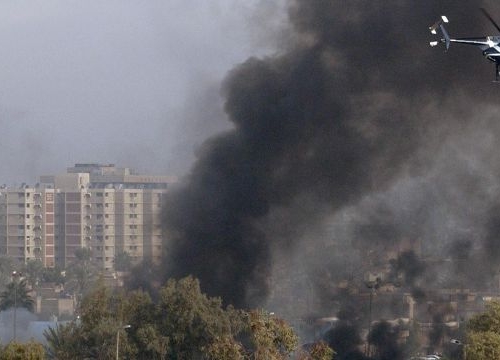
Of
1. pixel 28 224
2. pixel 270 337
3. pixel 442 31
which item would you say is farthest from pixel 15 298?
pixel 270 337

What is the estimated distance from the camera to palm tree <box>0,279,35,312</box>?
110812mm

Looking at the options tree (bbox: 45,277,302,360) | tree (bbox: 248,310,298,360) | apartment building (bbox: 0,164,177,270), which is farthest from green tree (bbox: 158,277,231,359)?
apartment building (bbox: 0,164,177,270)

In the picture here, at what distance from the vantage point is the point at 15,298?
10975cm

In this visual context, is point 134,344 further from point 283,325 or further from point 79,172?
point 79,172

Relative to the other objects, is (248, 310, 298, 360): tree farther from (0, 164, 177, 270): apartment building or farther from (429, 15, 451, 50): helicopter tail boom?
(0, 164, 177, 270): apartment building

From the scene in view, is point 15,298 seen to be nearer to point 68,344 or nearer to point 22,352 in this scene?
point 68,344

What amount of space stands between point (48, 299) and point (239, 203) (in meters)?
52.6

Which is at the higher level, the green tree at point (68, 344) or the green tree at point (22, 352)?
the green tree at point (68, 344)

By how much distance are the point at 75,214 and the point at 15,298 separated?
114ft

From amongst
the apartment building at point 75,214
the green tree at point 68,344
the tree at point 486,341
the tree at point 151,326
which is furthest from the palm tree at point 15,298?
the tree at point 486,341

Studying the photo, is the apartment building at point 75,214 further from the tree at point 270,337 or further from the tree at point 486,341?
the tree at point 270,337

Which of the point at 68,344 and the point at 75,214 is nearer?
the point at 68,344

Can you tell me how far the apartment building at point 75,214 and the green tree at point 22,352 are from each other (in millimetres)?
41241

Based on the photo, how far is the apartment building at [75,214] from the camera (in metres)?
113
